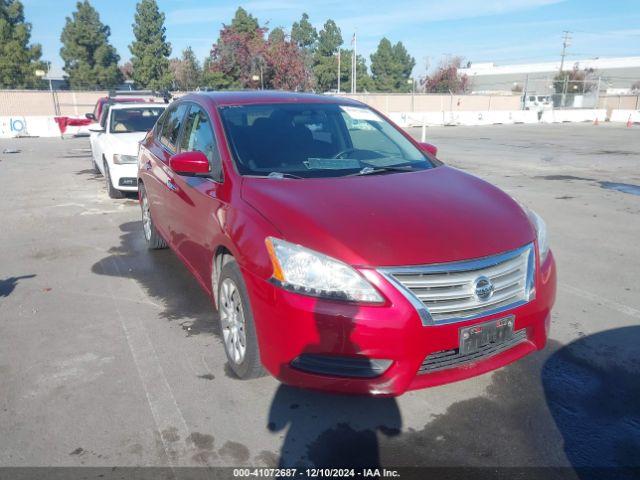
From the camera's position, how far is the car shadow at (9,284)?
495cm

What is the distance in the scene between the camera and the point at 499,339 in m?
2.86

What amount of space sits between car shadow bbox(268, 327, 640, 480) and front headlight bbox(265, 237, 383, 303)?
0.81 metres

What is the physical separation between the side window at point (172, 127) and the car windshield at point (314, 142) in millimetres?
943

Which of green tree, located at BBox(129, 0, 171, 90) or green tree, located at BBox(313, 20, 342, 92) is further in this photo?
green tree, located at BBox(313, 20, 342, 92)

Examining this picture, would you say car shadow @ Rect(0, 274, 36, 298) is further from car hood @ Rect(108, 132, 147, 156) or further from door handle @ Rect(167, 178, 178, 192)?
car hood @ Rect(108, 132, 147, 156)

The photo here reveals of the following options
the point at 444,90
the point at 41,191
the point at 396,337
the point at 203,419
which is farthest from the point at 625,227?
the point at 444,90

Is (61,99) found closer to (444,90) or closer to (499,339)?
(499,339)

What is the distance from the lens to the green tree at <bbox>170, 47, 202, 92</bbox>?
5556 cm

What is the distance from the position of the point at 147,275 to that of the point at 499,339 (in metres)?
3.72

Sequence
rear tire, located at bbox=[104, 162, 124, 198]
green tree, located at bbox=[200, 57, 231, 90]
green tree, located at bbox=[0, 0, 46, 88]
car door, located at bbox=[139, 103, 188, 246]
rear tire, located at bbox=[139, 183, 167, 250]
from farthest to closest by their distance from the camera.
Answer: green tree, located at bbox=[200, 57, 231, 90], green tree, located at bbox=[0, 0, 46, 88], rear tire, located at bbox=[104, 162, 124, 198], rear tire, located at bbox=[139, 183, 167, 250], car door, located at bbox=[139, 103, 188, 246]

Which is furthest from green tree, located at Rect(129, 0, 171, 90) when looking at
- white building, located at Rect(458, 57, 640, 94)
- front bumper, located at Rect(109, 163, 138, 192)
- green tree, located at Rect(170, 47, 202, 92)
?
front bumper, located at Rect(109, 163, 138, 192)

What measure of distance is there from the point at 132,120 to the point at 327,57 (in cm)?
6168

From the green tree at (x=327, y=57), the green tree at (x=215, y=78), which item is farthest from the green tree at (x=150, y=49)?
the green tree at (x=327, y=57)

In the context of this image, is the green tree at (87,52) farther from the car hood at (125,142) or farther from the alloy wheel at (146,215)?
the alloy wheel at (146,215)
